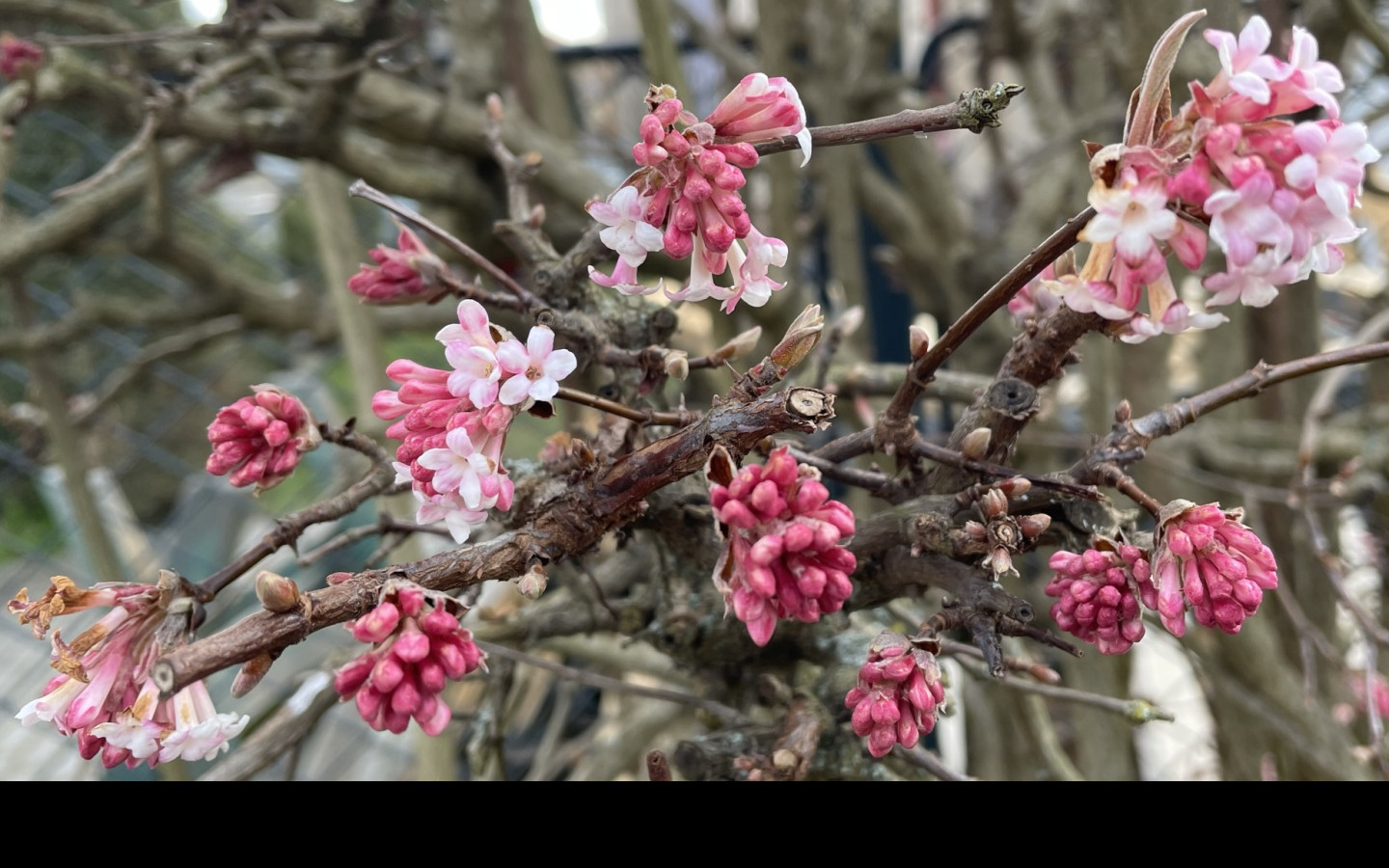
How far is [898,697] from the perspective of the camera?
0.43 m

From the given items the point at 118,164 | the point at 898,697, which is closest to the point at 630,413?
the point at 898,697

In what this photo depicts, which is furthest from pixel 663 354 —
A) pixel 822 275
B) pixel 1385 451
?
pixel 822 275

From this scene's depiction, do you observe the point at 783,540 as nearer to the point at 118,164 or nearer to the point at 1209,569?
the point at 1209,569

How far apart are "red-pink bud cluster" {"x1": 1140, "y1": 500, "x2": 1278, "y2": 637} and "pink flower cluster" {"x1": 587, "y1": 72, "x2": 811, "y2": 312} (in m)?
0.23

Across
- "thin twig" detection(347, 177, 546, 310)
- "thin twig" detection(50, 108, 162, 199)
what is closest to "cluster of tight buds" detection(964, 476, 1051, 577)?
"thin twig" detection(347, 177, 546, 310)

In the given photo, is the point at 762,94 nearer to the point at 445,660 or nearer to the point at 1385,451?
the point at 445,660

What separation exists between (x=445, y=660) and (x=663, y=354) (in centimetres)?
23

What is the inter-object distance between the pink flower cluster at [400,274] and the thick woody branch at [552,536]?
19 centimetres

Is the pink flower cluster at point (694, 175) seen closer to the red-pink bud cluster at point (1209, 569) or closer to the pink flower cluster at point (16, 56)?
the red-pink bud cluster at point (1209, 569)

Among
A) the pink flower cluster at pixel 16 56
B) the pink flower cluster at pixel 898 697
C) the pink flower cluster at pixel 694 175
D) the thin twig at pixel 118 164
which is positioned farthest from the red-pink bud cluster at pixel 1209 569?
the pink flower cluster at pixel 16 56

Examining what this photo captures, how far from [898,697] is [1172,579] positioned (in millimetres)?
134

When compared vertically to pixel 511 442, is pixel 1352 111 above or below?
above
